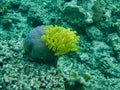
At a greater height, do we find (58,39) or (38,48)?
(58,39)

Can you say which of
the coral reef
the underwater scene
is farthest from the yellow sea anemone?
the coral reef

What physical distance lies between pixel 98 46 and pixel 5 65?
1974 mm

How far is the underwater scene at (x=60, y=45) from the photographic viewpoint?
429 cm

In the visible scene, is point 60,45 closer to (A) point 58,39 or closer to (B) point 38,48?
(A) point 58,39

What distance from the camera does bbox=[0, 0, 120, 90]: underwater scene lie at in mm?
4289

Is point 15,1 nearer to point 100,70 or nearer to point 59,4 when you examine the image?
point 59,4

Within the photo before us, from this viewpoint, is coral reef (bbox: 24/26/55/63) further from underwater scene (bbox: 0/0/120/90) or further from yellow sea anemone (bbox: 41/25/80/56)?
yellow sea anemone (bbox: 41/25/80/56)

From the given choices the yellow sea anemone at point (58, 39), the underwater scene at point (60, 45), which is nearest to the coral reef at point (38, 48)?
the underwater scene at point (60, 45)

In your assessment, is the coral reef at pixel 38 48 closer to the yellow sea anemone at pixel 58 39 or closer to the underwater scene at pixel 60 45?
the underwater scene at pixel 60 45

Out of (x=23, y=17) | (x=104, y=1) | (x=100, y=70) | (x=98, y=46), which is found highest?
(x=104, y=1)

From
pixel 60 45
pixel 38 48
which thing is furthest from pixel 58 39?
pixel 38 48

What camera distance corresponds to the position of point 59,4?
18.3 ft

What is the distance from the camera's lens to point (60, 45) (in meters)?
4.25

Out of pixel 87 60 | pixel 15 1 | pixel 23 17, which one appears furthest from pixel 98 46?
pixel 15 1
